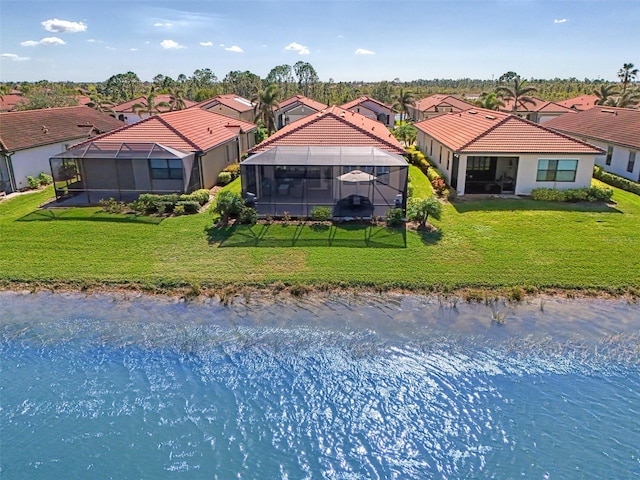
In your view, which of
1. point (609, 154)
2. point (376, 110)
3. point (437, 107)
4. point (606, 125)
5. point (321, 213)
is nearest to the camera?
point (321, 213)

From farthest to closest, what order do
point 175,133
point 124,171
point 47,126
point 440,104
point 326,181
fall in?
point 440,104, point 47,126, point 175,133, point 124,171, point 326,181

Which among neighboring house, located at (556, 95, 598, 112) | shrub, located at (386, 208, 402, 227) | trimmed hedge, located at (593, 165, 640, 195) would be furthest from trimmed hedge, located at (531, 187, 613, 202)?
neighboring house, located at (556, 95, 598, 112)

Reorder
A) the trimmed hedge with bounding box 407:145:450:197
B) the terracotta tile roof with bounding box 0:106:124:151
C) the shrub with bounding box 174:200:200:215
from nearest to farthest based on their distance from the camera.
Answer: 1. the shrub with bounding box 174:200:200:215
2. the trimmed hedge with bounding box 407:145:450:197
3. the terracotta tile roof with bounding box 0:106:124:151

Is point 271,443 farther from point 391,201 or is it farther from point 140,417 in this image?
point 391,201

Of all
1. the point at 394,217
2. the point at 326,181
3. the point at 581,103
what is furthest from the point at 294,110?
the point at 581,103

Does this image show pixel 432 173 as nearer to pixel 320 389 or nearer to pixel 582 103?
pixel 320 389

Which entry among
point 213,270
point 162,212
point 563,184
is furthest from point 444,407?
point 563,184

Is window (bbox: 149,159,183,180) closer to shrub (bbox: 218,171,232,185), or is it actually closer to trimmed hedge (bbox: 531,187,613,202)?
shrub (bbox: 218,171,232,185)
